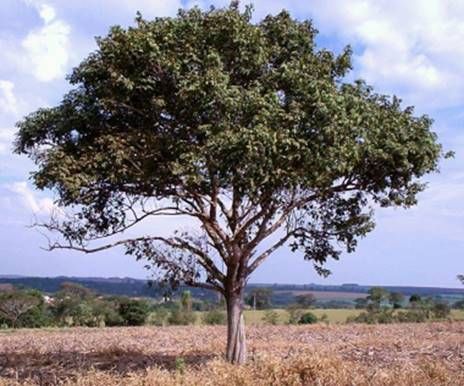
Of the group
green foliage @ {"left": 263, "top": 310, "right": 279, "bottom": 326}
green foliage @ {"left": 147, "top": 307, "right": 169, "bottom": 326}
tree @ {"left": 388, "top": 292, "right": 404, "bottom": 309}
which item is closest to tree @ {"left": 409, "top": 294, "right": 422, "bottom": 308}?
tree @ {"left": 388, "top": 292, "right": 404, "bottom": 309}

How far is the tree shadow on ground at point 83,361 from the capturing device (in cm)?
1377

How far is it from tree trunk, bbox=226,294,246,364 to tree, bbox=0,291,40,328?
2310 centimetres

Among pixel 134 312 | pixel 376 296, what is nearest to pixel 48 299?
pixel 134 312

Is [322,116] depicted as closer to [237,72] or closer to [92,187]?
[237,72]

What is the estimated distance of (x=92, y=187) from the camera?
1223 centimetres

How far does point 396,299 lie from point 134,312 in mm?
16909

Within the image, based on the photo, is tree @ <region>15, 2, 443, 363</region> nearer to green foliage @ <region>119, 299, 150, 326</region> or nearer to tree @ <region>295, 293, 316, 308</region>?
green foliage @ <region>119, 299, 150, 326</region>

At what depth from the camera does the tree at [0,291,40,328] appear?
34556 mm

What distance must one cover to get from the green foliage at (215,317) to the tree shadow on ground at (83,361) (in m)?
16.0

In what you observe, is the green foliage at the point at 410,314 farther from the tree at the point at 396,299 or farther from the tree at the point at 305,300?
the tree at the point at 305,300

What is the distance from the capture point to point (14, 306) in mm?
34938

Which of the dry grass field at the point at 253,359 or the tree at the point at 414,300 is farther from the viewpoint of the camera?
the tree at the point at 414,300

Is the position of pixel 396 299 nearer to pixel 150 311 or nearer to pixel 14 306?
pixel 150 311

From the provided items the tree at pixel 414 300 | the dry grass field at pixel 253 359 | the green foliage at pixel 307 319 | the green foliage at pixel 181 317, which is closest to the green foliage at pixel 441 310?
the tree at pixel 414 300
